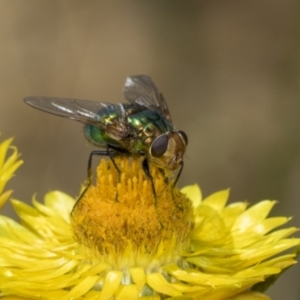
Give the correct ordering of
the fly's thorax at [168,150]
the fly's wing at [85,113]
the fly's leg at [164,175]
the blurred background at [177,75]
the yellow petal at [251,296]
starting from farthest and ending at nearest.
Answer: the blurred background at [177,75], the fly's leg at [164,175], the fly's wing at [85,113], the fly's thorax at [168,150], the yellow petal at [251,296]

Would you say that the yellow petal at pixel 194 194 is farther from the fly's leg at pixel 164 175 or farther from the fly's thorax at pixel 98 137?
the fly's thorax at pixel 98 137

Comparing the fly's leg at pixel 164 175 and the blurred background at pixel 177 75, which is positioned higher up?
the blurred background at pixel 177 75

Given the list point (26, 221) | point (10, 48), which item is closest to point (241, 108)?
point (10, 48)

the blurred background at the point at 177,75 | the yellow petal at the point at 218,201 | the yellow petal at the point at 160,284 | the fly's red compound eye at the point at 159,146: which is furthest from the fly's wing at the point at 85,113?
the blurred background at the point at 177,75

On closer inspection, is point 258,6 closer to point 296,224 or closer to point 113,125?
point 296,224

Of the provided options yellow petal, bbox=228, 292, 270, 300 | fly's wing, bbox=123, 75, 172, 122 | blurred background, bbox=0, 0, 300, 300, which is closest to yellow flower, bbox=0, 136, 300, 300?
yellow petal, bbox=228, 292, 270, 300
